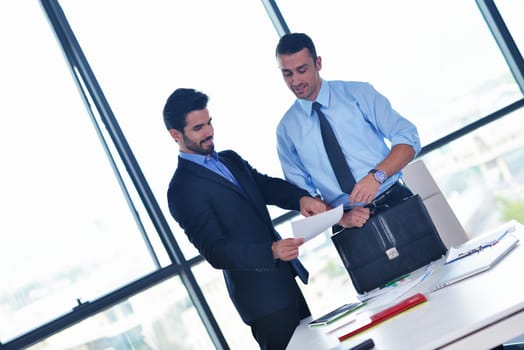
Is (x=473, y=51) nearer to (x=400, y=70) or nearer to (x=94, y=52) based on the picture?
(x=400, y=70)

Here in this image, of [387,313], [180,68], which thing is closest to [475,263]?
[387,313]

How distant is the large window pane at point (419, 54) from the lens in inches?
193

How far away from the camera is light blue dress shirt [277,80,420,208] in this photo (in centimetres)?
346

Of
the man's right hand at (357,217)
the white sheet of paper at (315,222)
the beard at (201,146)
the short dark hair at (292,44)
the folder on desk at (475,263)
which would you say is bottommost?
the folder on desk at (475,263)

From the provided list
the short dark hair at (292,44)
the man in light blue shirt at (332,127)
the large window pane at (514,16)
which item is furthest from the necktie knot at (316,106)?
the large window pane at (514,16)

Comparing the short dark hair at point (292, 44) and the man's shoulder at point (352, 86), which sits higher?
the short dark hair at point (292, 44)

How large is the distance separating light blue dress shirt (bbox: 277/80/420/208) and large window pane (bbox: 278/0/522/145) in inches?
55.0

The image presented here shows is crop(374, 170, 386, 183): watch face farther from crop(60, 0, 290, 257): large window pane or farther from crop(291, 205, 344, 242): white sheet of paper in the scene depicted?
crop(60, 0, 290, 257): large window pane

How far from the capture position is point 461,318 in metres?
1.92

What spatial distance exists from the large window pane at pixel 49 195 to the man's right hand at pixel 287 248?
1514 mm

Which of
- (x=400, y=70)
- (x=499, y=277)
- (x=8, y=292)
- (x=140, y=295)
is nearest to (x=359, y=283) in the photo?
(x=499, y=277)

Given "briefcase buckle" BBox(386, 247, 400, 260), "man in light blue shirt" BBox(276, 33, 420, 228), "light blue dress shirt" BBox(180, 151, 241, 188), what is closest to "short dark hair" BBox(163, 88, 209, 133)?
"light blue dress shirt" BBox(180, 151, 241, 188)

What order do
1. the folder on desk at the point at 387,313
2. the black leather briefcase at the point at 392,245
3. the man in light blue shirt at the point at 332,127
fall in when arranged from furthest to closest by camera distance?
the man in light blue shirt at the point at 332,127 < the black leather briefcase at the point at 392,245 < the folder on desk at the point at 387,313

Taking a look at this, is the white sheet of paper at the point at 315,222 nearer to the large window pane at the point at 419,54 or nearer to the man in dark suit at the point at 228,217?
the man in dark suit at the point at 228,217
